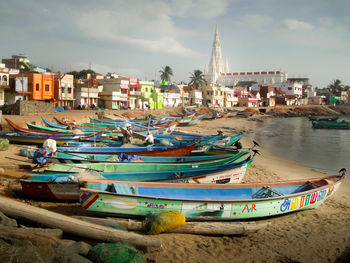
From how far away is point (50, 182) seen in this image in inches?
284

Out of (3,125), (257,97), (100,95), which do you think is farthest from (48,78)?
(257,97)

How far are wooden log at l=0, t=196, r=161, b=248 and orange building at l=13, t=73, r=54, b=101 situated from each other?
107ft

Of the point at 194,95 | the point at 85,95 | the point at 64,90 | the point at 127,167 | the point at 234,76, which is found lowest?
the point at 127,167

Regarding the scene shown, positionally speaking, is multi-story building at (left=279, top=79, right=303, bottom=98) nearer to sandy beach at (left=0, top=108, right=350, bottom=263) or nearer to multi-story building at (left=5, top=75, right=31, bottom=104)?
multi-story building at (left=5, top=75, right=31, bottom=104)

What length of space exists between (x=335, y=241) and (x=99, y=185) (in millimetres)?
5807

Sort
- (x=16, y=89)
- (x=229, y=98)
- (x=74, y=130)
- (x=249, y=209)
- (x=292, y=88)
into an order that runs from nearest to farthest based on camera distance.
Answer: (x=249, y=209) → (x=74, y=130) → (x=16, y=89) → (x=229, y=98) → (x=292, y=88)

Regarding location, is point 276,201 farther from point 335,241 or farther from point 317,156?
point 317,156

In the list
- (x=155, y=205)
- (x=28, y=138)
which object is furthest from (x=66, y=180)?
(x=28, y=138)

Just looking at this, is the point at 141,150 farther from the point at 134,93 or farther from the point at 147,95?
the point at 147,95

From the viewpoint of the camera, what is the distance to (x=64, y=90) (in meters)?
38.3

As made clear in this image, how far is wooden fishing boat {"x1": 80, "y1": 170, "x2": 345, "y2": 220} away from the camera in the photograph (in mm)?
6246

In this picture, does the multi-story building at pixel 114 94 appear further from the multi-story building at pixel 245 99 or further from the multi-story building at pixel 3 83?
the multi-story building at pixel 245 99

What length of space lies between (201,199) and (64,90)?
118 feet

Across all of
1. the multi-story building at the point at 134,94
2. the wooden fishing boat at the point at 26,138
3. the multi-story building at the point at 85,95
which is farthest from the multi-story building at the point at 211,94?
the wooden fishing boat at the point at 26,138
